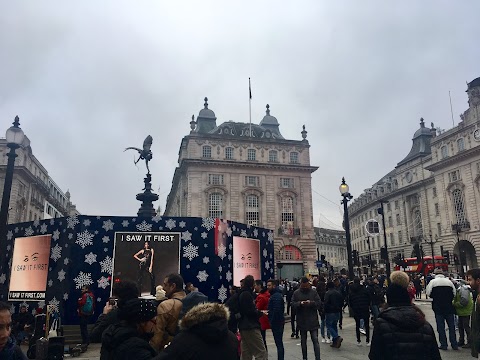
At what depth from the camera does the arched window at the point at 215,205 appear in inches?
2071

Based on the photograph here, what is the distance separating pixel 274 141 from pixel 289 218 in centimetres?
1137

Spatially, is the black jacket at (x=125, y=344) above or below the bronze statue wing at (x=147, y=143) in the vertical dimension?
below

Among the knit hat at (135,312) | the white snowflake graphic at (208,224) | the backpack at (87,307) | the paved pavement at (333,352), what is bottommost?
the paved pavement at (333,352)

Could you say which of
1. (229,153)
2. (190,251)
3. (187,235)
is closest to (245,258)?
(190,251)

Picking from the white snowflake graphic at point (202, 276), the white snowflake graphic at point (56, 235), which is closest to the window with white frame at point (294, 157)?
the white snowflake graphic at point (202, 276)

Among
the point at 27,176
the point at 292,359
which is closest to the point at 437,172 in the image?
the point at 292,359

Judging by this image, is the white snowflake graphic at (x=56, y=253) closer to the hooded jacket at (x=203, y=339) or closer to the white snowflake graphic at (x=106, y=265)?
the white snowflake graphic at (x=106, y=265)

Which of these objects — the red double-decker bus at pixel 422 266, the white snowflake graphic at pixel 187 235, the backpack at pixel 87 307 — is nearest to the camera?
the backpack at pixel 87 307

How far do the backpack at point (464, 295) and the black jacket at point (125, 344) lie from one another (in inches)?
370

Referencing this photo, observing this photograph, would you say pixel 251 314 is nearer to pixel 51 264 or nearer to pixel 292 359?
pixel 292 359

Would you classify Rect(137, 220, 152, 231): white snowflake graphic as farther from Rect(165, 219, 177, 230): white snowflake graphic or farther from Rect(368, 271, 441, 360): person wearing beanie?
Rect(368, 271, 441, 360): person wearing beanie

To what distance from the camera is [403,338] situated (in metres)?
4.11

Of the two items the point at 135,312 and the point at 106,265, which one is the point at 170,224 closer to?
the point at 106,265

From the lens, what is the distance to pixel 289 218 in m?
54.3
